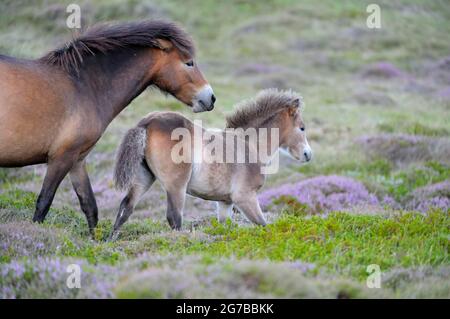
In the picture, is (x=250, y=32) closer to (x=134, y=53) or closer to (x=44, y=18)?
(x=44, y=18)

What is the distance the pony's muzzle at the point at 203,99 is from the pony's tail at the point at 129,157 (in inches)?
35.3

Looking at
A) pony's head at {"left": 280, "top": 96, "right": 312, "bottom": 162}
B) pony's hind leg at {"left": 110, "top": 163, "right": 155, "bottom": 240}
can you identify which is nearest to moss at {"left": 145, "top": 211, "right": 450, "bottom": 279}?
pony's hind leg at {"left": 110, "top": 163, "right": 155, "bottom": 240}

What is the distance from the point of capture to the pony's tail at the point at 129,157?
7.47 metres

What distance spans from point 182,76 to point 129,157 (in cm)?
143

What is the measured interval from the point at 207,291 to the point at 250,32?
35.3 m

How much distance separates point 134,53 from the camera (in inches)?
309

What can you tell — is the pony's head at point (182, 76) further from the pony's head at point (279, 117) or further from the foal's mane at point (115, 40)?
the pony's head at point (279, 117)

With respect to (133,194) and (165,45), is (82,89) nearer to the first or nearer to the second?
(165,45)

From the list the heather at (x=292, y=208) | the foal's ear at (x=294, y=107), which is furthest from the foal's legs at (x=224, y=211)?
the foal's ear at (x=294, y=107)

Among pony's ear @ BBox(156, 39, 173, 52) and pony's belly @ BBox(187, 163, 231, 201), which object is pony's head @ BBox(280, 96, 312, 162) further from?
pony's ear @ BBox(156, 39, 173, 52)

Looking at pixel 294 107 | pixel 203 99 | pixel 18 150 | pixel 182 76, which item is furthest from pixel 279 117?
pixel 18 150

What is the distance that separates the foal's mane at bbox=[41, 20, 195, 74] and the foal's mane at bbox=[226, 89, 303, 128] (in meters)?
1.55

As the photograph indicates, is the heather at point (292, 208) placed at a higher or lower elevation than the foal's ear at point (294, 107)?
lower
